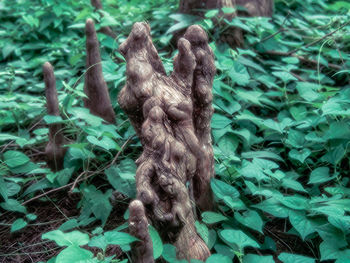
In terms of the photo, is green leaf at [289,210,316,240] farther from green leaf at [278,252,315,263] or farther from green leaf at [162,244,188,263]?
green leaf at [162,244,188,263]

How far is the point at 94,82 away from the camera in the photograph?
7.75 ft

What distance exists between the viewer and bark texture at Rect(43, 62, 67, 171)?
2.16 meters

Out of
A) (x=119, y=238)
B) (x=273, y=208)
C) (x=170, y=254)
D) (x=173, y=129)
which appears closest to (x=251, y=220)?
(x=273, y=208)

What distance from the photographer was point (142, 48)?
1.62 meters

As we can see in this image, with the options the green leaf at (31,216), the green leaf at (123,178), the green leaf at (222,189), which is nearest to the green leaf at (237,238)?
the green leaf at (222,189)

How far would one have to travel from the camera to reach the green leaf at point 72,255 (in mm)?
1265

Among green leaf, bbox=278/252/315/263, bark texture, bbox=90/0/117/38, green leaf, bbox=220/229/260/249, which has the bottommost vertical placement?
green leaf, bbox=278/252/315/263

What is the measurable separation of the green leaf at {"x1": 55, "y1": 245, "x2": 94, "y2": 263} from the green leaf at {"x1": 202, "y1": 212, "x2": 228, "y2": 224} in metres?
0.55

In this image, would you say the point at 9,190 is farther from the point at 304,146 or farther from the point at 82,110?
the point at 304,146

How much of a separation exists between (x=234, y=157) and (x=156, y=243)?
74 centimetres

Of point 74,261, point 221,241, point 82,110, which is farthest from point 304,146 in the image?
point 74,261

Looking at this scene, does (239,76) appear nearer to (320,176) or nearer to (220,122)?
(220,122)

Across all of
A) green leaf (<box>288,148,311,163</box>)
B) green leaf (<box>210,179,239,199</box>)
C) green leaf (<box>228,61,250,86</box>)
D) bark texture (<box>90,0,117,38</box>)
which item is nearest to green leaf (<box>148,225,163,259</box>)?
green leaf (<box>210,179,239,199</box>)

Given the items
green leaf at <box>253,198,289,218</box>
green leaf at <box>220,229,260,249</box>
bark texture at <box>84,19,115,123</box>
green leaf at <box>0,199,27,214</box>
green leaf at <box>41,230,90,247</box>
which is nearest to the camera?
green leaf at <box>41,230,90,247</box>
